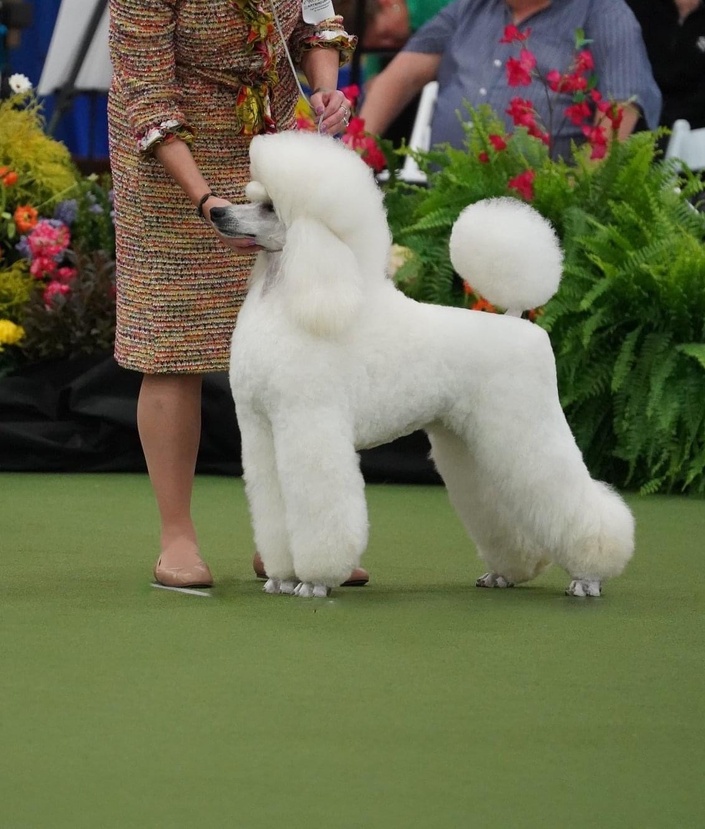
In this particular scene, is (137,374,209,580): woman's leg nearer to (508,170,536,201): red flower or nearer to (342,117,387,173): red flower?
(508,170,536,201): red flower

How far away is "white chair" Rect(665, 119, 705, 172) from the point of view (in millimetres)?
5988

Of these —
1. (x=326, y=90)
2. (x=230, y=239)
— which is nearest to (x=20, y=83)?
(x=326, y=90)

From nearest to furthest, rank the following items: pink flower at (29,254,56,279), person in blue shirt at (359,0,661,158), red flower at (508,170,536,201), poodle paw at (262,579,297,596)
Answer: poodle paw at (262,579,297,596) → red flower at (508,170,536,201) → pink flower at (29,254,56,279) → person in blue shirt at (359,0,661,158)

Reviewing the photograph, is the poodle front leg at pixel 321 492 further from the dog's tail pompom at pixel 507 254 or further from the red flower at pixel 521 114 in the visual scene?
the red flower at pixel 521 114

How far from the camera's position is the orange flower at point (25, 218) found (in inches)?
213

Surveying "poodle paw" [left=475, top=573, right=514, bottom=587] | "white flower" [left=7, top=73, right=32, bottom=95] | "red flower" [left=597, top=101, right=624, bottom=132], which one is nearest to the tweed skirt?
"poodle paw" [left=475, top=573, right=514, bottom=587]

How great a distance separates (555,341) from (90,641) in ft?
8.51

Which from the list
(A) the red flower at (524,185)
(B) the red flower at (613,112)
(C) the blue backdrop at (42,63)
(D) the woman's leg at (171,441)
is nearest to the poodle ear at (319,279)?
(D) the woman's leg at (171,441)

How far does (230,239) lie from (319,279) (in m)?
0.21

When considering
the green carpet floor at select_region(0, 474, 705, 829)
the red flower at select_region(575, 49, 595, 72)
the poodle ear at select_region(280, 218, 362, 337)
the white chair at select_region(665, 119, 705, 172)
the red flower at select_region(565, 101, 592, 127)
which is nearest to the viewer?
the green carpet floor at select_region(0, 474, 705, 829)

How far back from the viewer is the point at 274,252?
2.83 m

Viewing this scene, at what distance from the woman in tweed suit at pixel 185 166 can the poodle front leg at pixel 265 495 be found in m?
0.19

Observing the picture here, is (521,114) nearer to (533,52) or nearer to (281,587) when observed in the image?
(533,52)

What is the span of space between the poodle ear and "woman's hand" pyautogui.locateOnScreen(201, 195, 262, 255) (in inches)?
4.4
